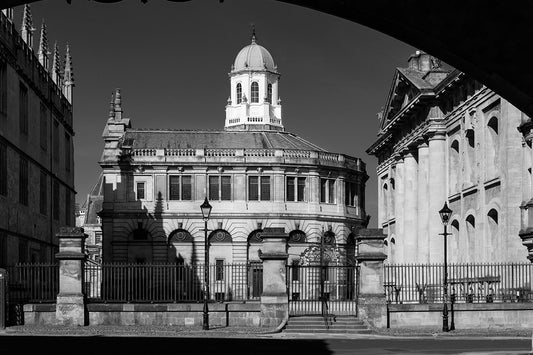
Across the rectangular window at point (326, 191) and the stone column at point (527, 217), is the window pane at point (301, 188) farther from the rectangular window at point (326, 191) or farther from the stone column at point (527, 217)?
the stone column at point (527, 217)

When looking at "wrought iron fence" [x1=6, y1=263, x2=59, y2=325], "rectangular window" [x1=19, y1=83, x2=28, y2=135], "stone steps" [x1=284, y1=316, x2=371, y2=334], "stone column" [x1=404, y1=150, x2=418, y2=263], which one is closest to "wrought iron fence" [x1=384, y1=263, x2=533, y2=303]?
"stone steps" [x1=284, y1=316, x2=371, y2=334]

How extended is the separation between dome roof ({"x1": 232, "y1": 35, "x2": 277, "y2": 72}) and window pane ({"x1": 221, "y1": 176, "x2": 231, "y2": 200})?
45114mm

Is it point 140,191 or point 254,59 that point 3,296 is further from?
point 254,59

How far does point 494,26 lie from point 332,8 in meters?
1.10

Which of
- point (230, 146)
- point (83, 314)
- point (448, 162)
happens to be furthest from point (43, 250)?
point (230, 146)

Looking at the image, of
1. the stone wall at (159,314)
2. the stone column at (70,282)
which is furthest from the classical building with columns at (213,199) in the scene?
the stone column at (70,282)

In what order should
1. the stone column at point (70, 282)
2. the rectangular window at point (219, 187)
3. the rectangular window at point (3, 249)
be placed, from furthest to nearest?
the rectangular window at point (219, 187) → the rectangular window at point (3, 249) → the stone column at point (70, 282)

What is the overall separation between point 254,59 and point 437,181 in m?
75.9

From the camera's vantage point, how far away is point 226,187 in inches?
3073

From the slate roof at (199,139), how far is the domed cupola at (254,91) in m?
32.3

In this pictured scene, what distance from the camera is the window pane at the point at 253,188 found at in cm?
7831

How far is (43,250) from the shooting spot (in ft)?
150

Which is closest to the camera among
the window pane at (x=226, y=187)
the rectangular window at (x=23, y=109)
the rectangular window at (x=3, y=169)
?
the rectangular window at (x=3, y=169)

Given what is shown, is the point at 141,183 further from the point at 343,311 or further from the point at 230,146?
the point at 343,311
